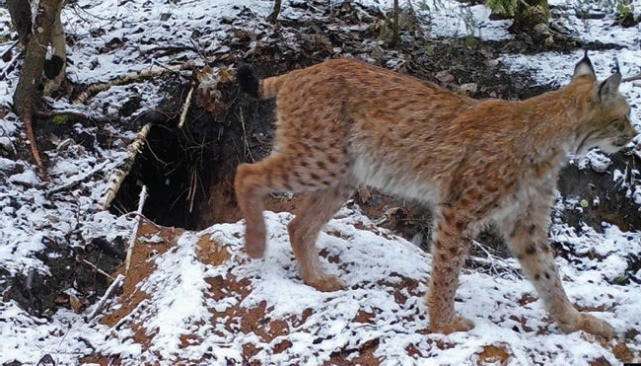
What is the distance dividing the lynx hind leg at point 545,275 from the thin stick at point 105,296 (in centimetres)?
253

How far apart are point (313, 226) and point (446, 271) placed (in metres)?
1.03

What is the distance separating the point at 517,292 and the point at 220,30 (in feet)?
13.8

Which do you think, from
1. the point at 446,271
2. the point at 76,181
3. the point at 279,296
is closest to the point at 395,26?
the point at 76,181

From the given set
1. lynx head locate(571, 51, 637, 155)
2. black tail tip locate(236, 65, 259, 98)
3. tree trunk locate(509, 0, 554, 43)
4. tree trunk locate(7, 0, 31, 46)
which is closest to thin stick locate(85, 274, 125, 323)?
black tail tip locate(236, 65, 259, 98)

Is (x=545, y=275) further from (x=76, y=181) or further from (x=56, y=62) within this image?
(x=56, y=62)

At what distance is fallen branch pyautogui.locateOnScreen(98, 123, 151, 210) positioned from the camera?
19.4 feet

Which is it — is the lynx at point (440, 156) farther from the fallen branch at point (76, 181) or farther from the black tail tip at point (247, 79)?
the fallen branch at point (76, 181)

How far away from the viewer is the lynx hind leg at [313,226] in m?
4.91

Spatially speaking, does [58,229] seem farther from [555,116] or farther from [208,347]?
[555,116]

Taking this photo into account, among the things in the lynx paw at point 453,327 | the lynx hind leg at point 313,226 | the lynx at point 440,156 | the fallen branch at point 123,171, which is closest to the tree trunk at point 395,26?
the fallen branch at point 123,171

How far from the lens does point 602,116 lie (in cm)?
432

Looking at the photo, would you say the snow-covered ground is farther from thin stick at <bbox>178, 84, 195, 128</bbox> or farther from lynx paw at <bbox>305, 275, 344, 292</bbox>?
thin stick at <bbox>178, 84, 195, 128</bbox>

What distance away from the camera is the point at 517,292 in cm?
503

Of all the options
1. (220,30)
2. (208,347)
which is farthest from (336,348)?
(220,30)
